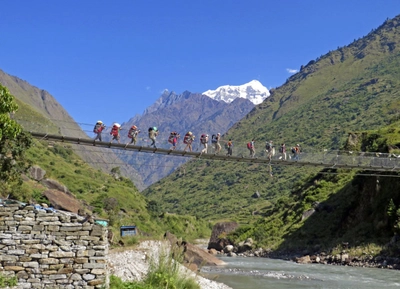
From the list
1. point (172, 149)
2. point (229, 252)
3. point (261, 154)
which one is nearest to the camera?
point (172, 149)

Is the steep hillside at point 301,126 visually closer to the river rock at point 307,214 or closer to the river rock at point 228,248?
the river rock at point 307,214

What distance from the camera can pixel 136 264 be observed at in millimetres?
14461

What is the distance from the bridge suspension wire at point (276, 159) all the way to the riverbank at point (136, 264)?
3.74m

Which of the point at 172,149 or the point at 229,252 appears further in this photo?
the point at 229,252

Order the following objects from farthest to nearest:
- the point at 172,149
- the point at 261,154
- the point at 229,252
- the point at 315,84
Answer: the point at 315,84, the point at 229,252, the point at 261,154, the point at 172,149

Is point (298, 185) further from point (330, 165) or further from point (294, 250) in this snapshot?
point (330, 165)

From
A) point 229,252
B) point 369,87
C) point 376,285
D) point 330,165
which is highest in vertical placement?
point 369,87

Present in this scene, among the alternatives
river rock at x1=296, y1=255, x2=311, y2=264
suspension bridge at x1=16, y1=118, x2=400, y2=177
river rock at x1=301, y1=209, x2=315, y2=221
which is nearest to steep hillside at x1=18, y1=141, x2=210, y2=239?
river rock at x1=296, y1=255, x2=311, y2=264

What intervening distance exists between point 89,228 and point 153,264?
1664 millimetres

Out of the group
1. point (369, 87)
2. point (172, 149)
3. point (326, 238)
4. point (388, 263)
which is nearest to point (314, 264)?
point (388, 263)

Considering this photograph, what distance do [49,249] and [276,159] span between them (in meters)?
13.5

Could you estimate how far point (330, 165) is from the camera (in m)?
21.8

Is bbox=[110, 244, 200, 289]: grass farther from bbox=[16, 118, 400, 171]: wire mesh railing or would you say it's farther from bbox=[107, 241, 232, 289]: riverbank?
bbox=[16, 118, 400, 171]: wire mesh railing

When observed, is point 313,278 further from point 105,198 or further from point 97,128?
point 105,198
